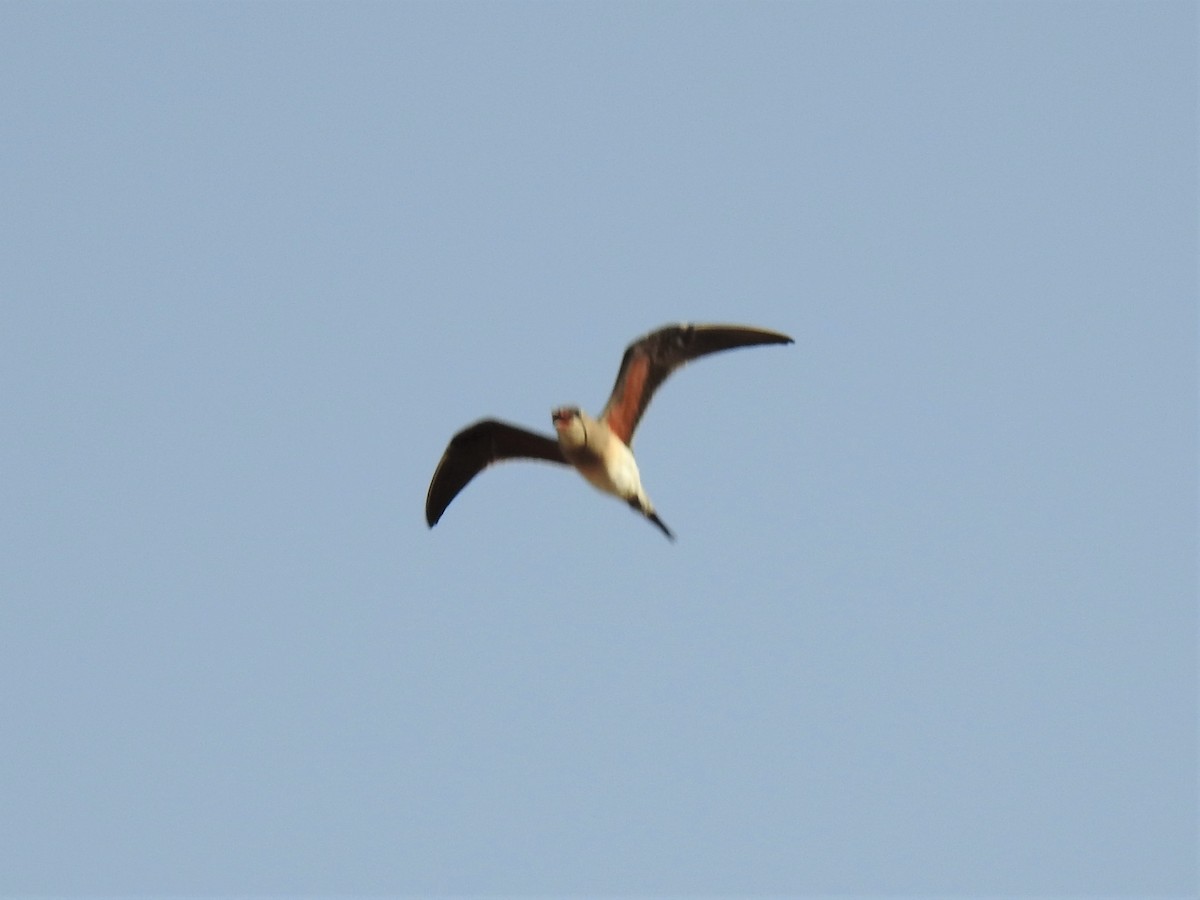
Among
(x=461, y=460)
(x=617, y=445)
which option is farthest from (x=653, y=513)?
(x=461, y=460)

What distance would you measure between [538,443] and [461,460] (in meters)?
1.03

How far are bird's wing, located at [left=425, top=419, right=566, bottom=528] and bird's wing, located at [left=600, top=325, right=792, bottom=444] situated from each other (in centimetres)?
94

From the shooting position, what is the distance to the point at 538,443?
2341cm

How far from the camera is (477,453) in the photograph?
78.0 ft

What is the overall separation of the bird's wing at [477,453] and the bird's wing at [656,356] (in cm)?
94

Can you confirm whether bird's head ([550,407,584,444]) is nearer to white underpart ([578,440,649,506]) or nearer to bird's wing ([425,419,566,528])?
white underpart ([578,440,649,506])

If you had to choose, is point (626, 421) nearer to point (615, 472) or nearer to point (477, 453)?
point (615, 472)

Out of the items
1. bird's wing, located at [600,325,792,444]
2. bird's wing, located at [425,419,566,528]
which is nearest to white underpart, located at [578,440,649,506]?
bird's wing, located at [600,325,792,444]

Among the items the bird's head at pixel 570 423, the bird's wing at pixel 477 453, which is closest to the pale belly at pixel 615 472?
the bird's head at pixel 570 423

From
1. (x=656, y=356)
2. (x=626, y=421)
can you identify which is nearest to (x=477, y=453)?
(x=626, y=421)

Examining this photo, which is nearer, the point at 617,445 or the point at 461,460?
the point at 617,445

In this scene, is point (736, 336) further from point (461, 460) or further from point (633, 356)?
point (461, 460)

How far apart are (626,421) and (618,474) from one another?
2.69ft

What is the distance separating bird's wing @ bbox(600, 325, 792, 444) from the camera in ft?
73.6
